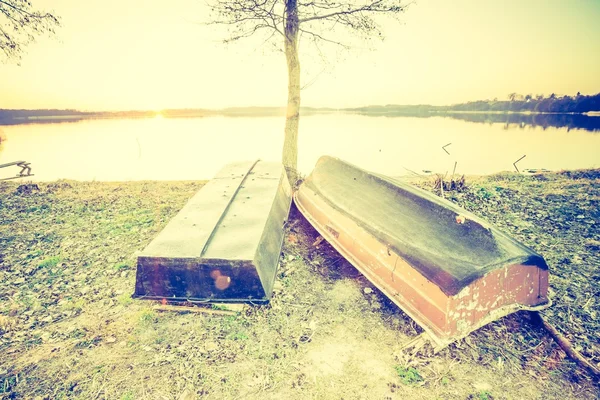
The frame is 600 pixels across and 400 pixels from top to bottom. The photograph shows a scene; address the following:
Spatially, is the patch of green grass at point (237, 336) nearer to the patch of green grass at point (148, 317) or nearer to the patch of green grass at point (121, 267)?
the patch of green grass at point (148, 317)

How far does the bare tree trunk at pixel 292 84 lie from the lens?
729 cm

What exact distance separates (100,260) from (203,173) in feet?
39.8

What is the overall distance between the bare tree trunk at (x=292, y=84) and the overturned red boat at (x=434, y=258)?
9.89 ft

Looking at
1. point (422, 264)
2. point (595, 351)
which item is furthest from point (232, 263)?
point (595, 351)

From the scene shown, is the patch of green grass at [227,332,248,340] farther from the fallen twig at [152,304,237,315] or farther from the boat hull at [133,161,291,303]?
the boat hull at [133,161,291,303]

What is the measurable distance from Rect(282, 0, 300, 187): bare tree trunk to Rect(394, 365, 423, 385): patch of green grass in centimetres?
563

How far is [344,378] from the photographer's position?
10.8 ft

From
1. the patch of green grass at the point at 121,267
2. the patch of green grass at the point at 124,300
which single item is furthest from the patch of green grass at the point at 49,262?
the patch of green grass at the point at 124,300

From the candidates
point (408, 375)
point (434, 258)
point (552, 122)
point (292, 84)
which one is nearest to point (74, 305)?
point (408, 375)

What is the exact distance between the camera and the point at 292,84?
7.80 m

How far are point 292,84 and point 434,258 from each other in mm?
5829

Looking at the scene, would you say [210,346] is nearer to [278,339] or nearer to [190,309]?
[190,309]

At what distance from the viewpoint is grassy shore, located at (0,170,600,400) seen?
3.19 meters

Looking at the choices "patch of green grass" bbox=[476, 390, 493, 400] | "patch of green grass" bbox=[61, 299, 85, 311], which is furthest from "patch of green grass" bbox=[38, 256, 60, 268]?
"patch of green grass" bbox=[476, 390, 493, 400]
